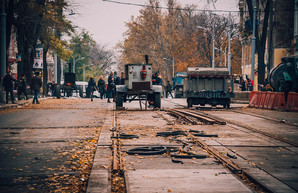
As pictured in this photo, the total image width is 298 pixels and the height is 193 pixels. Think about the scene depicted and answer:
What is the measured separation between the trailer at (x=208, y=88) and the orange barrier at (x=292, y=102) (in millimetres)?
3480

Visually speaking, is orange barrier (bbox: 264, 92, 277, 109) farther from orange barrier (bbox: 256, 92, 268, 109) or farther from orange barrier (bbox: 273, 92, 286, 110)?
orange barrier (bbox: 256, 92, 268, 109)

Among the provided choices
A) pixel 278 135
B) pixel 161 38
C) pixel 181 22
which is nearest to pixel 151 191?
pixel 278 135

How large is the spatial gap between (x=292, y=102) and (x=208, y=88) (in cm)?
484

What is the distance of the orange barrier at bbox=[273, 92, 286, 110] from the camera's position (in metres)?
20.8

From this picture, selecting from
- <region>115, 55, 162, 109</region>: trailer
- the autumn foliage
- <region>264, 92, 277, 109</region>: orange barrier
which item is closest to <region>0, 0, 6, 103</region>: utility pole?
<region>115, 55, 162, 109</region>: trailer

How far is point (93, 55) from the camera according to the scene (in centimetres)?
11300

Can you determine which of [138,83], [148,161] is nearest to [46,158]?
[148,161]

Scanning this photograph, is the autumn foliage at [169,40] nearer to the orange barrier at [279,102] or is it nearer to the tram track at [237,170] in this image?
the orange barrier at [279,102]

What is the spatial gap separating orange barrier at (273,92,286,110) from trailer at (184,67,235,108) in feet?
8.46

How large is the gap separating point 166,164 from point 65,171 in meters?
1.47

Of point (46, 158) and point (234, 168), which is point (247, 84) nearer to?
point (46, 158)

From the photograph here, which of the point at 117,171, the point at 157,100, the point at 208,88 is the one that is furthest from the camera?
the point at 208,88

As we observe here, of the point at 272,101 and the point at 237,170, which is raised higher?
the point at 272,101

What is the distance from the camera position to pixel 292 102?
→ 2016 centimetres
